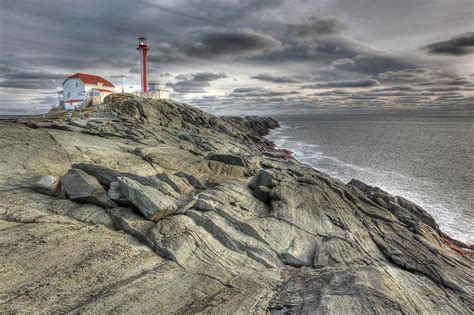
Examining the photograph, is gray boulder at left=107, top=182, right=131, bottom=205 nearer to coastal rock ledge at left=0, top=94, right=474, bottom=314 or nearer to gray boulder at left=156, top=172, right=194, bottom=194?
coastal rock ledge at left=0, top=94, right=474, bottom=314

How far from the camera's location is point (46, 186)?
52.0 feet

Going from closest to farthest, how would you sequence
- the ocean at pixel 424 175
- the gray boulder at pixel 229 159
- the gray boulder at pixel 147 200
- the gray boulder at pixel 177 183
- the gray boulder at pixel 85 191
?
the gray boulder at pixel 147 200, the gray boulder at pixel 85 191, the gray boulder at pixel 177 183, the gray boulder at pixel 229 159, the ocean at pixel 424 175

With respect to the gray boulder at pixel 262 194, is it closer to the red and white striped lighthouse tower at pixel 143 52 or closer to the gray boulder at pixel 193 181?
the gray boulder at pixel 193 181

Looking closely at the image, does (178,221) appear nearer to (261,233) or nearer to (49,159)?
(261,233)

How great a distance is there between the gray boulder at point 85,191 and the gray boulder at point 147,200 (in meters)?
1.21

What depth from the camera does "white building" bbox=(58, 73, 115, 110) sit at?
216 feet

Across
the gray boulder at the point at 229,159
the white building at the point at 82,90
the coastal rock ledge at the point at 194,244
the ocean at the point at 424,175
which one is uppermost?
the white building at the point at 82,90

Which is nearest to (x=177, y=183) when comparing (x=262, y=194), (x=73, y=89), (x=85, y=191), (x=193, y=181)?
(x=193, y=181)

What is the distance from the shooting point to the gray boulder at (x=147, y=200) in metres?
14.4

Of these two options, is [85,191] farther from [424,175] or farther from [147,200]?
[424,175]

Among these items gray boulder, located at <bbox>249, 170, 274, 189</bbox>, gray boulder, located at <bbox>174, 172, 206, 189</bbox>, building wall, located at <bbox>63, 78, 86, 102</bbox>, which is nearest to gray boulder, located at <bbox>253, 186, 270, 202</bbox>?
gray boulder, located at <bbox>249, 170, 274, 189</bbox>

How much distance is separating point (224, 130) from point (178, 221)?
2158 inches

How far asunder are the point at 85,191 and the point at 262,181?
42.3 feet

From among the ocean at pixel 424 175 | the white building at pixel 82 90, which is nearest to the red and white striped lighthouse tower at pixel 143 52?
the white building at pixel 82 90
